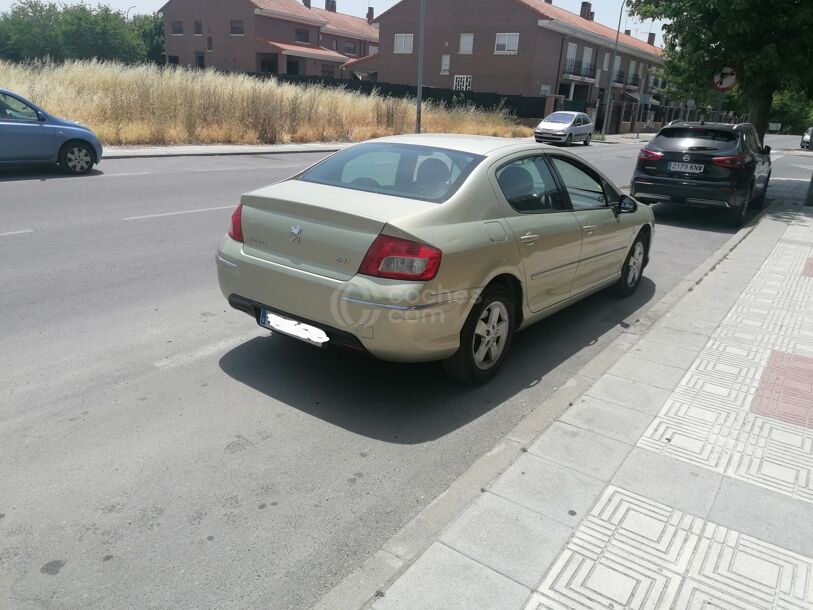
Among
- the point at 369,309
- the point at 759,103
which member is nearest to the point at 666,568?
the point at 369,309

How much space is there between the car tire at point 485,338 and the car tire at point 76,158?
11.3m

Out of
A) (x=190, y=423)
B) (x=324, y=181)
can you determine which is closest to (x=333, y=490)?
(x=190, y=423)

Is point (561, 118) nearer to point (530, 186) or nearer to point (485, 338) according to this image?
point (530, 186)

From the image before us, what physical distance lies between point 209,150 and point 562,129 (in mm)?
20458

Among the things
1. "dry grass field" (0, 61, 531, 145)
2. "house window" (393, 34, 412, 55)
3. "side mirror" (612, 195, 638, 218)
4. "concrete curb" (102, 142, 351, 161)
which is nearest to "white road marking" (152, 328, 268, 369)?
"side mirror" (612, 195, 638, 218)

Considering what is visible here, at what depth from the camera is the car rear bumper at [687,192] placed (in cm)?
1102

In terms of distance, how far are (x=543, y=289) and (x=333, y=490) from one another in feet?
7.75

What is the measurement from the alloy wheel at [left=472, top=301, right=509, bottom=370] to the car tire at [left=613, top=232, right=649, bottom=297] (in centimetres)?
248

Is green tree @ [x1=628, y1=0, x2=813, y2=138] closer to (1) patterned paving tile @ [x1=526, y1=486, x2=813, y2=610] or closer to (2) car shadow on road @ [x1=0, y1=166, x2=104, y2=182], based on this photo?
(2) car shadow on road @ [x1=0, y1=166, x2=104, y2=182]

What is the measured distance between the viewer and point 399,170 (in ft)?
14.9

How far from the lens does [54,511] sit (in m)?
2.93

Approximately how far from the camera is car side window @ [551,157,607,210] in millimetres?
5312

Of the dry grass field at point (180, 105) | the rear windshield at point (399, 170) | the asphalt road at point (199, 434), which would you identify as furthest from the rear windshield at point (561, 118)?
the rear windshield at point (399, 170)

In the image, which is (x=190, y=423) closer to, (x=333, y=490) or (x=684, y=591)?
(x=333, y=490)
